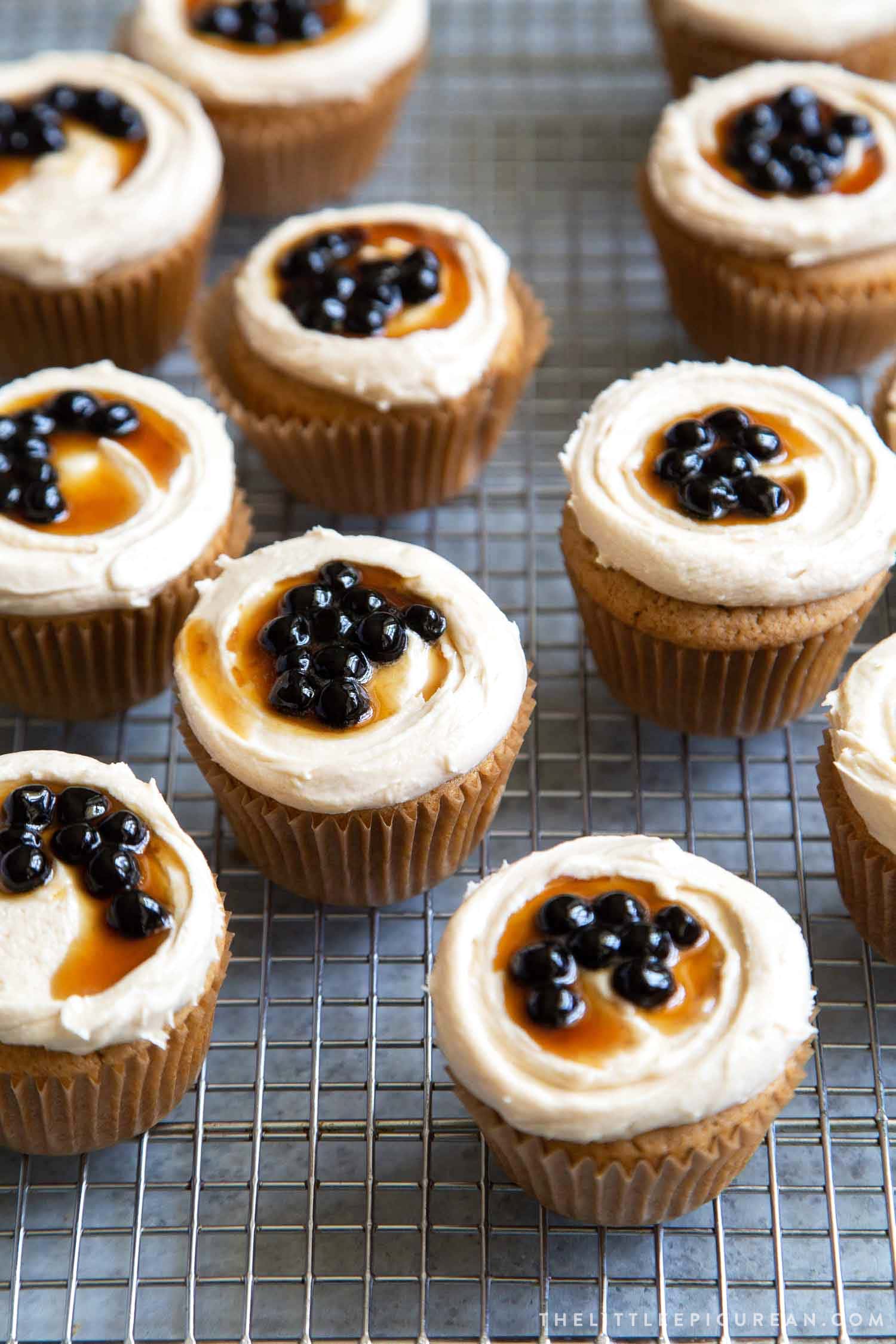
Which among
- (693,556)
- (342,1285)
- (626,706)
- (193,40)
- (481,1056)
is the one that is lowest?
(342,1285)

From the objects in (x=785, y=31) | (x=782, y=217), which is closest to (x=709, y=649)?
(x=782, y=217)

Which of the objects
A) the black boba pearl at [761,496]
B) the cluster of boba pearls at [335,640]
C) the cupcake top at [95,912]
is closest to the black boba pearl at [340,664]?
the cluster of boba pearls at [335,640]

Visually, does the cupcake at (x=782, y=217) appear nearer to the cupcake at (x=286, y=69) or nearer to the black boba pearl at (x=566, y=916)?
the cupcake at (x=286, y=69)

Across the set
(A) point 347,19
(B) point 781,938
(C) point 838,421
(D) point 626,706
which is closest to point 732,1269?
(B) point 781,938

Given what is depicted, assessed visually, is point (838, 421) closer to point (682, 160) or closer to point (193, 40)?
point (682, 160)

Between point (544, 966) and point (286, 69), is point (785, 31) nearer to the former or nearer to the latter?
point (286, 69)

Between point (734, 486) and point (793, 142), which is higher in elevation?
point (793, 142)

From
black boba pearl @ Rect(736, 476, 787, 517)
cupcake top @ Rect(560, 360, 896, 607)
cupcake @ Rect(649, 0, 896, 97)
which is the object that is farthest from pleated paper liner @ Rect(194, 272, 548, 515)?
cupcake @ Rect(649, 0, 896, 97)
